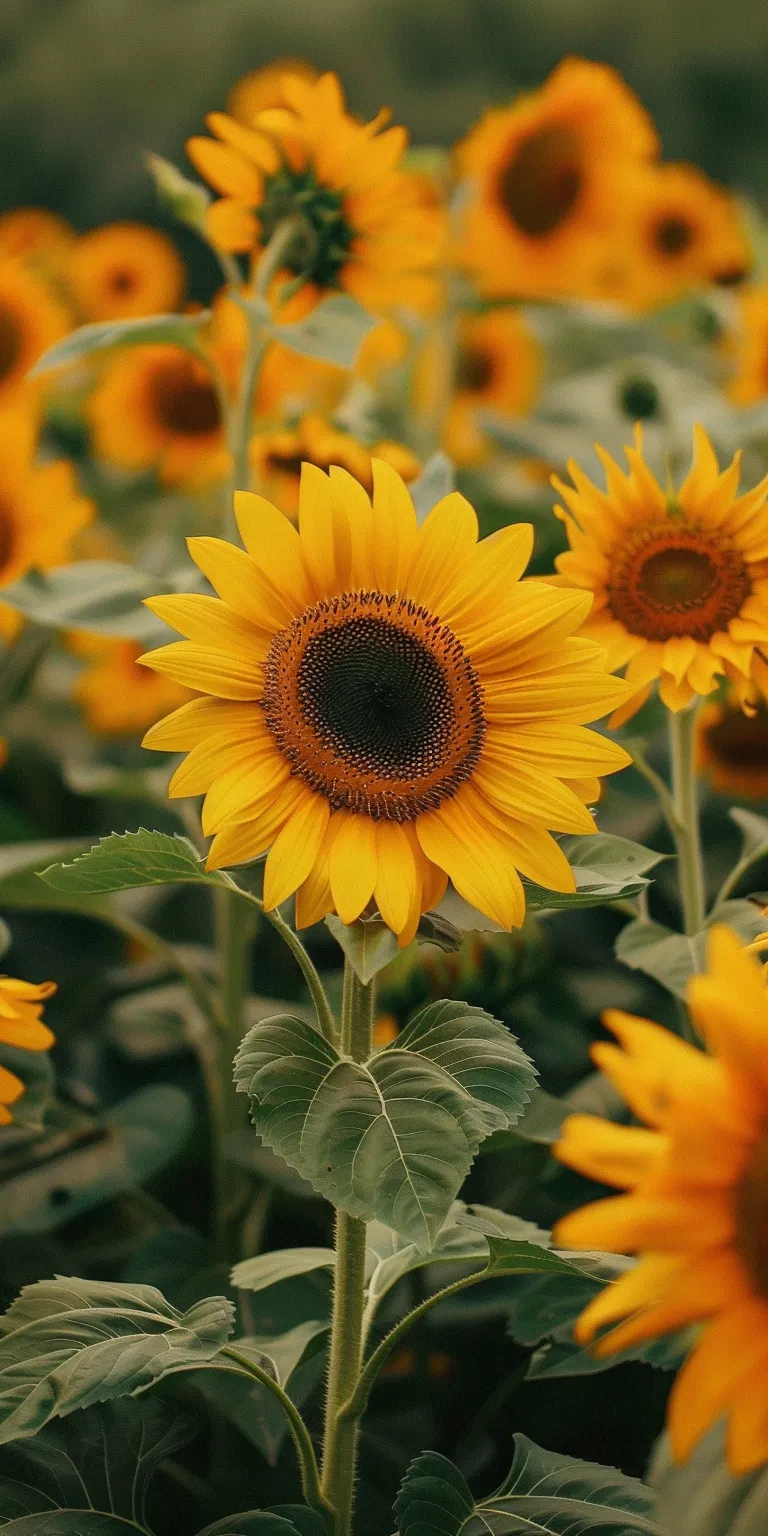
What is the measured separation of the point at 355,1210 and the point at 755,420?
0.82 m

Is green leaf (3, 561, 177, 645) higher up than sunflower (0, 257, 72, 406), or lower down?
lower down

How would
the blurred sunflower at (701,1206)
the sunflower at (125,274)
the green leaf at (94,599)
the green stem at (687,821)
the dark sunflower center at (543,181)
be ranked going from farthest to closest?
the sunflower at (125,274) → the dark sunflower center at (543,181) → the green leaf at (94,599) → the green stem at (687,821) → the blurred sunflower at (701,1206)

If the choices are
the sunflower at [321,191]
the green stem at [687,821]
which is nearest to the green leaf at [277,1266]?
the green stem at [687,821]

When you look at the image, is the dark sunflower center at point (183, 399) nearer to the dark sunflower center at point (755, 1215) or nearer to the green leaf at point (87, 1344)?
the green leaf at point (87, 1344)

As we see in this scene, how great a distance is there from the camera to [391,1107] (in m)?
0.50

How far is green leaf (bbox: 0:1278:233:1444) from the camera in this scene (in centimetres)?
48

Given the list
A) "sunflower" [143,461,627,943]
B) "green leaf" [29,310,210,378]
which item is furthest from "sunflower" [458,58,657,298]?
"sunflower" [143,461,627,943]

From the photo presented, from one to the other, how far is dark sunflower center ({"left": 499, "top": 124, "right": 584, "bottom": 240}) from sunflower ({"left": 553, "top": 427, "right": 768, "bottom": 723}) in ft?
3.06

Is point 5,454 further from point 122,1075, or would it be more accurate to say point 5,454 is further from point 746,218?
point 746,218

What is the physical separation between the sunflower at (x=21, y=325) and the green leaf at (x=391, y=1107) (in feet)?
3.46

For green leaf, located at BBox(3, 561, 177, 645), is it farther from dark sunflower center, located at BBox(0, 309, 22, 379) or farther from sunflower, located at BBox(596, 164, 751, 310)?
sunflower, located at BBox(596, 164, 751, 310)

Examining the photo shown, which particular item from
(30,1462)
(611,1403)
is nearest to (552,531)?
(611,1403)

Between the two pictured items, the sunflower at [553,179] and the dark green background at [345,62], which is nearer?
the sunflower at [553,179]

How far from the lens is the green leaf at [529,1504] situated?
0.53 m
